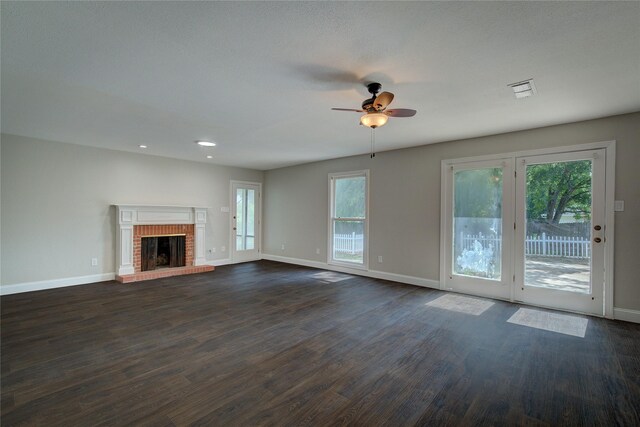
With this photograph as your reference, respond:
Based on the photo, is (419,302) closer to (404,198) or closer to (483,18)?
(404,198)

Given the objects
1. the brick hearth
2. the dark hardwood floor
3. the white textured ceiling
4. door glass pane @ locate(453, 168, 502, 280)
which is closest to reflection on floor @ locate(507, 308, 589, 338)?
the dark hardwood floor

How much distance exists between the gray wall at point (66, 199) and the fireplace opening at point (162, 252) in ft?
1.90

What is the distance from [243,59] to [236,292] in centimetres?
357

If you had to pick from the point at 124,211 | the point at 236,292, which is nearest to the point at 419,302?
the point at 236,292

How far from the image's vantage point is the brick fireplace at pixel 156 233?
5539 mm

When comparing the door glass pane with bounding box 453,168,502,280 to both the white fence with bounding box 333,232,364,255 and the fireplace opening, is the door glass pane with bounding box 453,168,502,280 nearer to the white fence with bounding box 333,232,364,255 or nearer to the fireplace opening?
A: the white fence with bounding box 333,232,364,255

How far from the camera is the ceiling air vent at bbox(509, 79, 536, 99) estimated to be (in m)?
2.70

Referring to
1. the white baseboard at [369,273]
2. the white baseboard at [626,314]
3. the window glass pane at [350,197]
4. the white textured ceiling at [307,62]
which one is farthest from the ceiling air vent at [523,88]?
the window glass pane at [350,197]

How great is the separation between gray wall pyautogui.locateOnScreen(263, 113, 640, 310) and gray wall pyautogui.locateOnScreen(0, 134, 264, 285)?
2.73m

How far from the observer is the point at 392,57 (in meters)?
2.28

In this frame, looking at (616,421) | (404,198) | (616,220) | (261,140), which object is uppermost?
(261,140)

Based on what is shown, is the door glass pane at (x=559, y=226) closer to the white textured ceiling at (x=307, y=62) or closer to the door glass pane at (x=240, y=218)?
the white textured ceiling at (x=307, y=62)

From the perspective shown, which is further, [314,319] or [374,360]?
[314,319]

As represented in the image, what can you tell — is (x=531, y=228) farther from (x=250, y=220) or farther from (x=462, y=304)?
(x=250, y=220)
